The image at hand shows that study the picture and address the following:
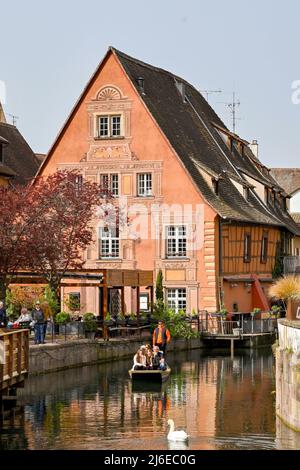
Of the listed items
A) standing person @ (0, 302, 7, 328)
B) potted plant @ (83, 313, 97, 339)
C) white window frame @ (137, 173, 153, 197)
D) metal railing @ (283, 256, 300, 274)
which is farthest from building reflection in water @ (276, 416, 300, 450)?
metal railing @ (283, 256, 300, 274)

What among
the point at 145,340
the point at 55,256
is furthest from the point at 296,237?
the point at 55,256

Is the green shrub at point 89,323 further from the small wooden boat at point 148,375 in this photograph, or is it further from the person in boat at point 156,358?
the small wooden boat at point 148,375

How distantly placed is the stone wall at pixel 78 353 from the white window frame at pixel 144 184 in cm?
1053

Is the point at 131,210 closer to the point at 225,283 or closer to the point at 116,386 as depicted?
the point at 225,283

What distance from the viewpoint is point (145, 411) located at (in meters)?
33.4

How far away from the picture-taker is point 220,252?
63812 millimetres

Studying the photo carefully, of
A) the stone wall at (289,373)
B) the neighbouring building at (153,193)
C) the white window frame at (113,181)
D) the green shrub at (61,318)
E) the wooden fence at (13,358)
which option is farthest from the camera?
the white window frame at (113,181)

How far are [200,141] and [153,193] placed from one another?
726 cm

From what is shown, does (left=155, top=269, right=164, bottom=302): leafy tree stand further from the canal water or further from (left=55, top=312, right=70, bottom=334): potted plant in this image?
the canal water

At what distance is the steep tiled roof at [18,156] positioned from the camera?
70.1 metres

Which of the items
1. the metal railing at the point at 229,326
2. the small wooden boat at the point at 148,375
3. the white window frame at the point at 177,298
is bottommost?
the small wooden boat at the point at 148,375

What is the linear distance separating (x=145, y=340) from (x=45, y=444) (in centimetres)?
2713

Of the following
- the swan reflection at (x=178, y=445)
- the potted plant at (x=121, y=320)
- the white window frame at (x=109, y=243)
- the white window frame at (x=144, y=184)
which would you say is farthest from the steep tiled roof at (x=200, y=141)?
the swan reflection at (x=178, y=445)

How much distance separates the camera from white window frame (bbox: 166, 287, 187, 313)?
63281mm
